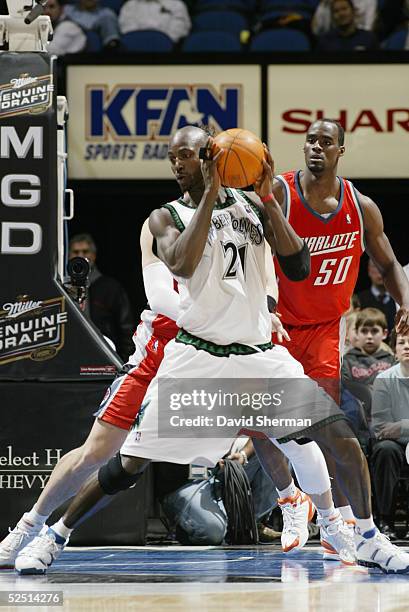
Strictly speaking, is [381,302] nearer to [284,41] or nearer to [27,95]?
[284,41]

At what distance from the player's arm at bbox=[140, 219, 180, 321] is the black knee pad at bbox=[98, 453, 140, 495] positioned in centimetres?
75

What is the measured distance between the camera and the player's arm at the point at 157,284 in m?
5.34

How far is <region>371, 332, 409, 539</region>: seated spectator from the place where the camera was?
283 inches

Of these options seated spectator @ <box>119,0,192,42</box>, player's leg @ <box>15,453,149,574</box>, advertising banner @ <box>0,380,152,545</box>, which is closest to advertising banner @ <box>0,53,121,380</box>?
advertising banner @ <box>0,380,152,545</box>

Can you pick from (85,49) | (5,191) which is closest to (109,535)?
(5,191)

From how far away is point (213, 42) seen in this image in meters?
10.7

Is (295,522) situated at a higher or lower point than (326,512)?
lower

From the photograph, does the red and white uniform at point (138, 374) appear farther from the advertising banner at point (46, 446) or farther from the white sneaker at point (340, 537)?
the advertising banner at point (46, 446)

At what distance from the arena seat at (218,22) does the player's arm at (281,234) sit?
260 inches

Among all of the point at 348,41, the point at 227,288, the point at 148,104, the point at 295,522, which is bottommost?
the point at 295,522

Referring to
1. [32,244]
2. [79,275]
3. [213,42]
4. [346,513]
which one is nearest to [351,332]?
[79,275]

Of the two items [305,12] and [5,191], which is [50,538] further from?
[305,12]

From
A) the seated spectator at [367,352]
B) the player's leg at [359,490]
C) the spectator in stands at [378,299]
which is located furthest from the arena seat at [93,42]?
the player's leg at [359,490]

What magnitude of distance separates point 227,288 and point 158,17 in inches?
266
